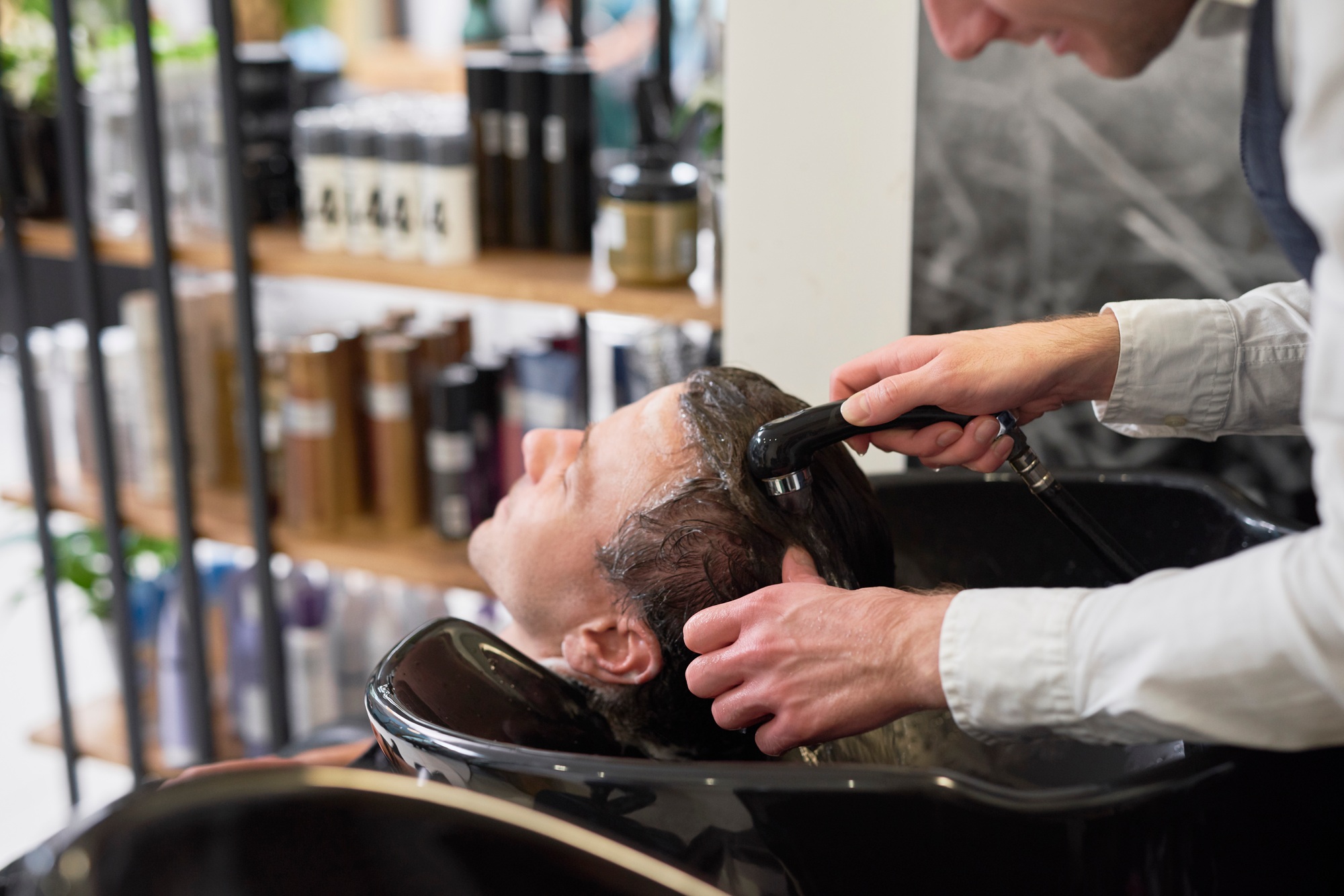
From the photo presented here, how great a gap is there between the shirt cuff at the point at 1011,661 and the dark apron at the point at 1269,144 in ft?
0.81

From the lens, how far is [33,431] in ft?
6.98

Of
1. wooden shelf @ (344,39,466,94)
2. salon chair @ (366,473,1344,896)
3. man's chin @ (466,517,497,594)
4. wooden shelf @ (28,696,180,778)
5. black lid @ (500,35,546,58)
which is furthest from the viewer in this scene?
wooden shelf @ (344,39,466,94)

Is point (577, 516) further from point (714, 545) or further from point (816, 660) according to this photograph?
point (816, 660)

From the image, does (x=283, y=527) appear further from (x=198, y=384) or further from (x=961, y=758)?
(x=961, y=758)

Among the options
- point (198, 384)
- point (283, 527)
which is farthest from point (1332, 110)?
point (198, 384)

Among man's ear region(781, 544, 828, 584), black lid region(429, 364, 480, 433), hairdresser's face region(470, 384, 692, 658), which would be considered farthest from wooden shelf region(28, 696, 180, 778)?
man's ear region(781, 544, 828, 584)

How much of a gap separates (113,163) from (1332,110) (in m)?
1.99

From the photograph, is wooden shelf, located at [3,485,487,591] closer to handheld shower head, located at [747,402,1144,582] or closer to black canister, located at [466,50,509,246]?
black canister, located at [466,50,509,246]

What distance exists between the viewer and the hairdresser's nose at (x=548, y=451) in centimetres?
111

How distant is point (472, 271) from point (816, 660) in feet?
3.66

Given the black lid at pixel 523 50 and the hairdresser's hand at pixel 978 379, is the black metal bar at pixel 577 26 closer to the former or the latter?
the black lid at pixel 523 50

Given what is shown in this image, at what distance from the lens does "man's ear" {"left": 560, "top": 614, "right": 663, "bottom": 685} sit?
980 millimetres

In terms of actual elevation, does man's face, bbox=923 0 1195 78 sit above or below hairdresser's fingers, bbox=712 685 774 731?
above

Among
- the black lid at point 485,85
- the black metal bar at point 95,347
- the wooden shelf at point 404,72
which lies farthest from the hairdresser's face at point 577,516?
the wooden shelf at point 404,72
